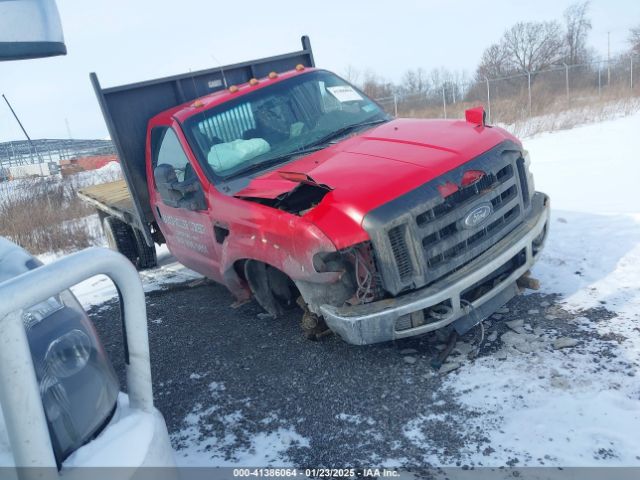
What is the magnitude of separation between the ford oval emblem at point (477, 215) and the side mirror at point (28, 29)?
265 centimetres

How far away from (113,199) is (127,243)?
0.83m

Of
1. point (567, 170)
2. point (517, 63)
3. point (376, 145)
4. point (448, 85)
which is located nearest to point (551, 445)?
point (376, 145)

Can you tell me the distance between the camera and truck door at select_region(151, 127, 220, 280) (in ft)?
14.8

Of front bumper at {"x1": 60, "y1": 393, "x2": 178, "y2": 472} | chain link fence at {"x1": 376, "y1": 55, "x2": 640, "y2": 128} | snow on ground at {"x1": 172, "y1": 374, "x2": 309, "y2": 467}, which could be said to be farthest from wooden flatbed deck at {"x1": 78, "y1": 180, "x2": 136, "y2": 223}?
chain link fence at {"x1": 376, "y1": 55, "x2": 640, "y2": 128}

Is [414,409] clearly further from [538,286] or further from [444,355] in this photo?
[538,286]

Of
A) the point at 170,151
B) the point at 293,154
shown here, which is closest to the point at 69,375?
the point at 293,154

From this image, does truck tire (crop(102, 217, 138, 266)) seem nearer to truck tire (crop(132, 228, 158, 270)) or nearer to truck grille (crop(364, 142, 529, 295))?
truck tire (crop(132, 228, 158, 270))

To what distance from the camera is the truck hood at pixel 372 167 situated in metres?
3.34

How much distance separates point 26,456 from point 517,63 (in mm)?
45136

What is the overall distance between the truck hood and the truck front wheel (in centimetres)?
401

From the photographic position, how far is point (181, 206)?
15.1 feet

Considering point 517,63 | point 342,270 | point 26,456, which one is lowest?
point 517,63

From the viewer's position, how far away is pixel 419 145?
157 inches

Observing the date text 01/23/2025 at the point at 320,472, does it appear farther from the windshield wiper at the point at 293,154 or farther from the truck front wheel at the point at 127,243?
the truck front wheel at the point at 127,243
